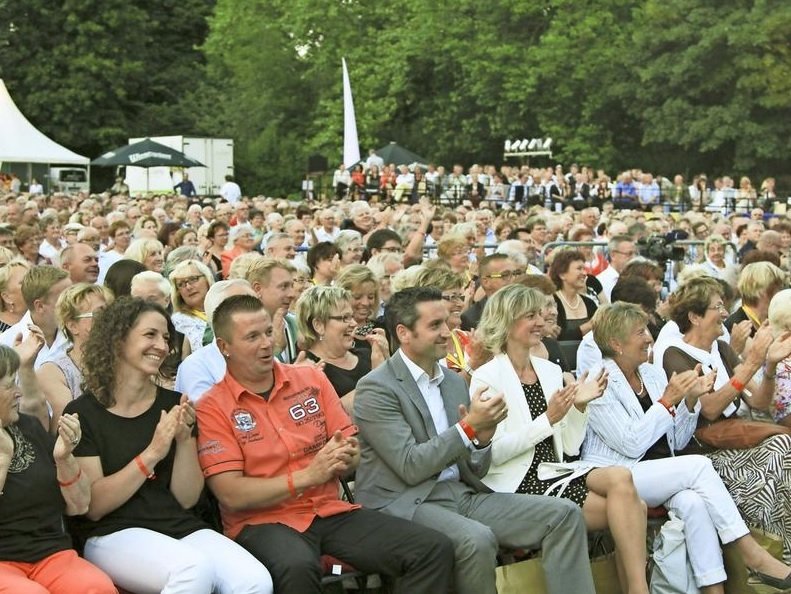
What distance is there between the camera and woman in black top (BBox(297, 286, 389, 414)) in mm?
7078

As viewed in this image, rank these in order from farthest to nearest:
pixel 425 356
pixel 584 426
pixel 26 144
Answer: pixel 26 144 < pixel 584 426 < pixel 425 356

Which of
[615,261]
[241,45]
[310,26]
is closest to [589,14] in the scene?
[310,26]

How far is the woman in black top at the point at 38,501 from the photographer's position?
5152 mm

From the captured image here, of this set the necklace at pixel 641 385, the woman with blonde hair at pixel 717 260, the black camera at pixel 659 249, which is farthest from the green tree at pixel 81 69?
the necklace at pixel 641 385

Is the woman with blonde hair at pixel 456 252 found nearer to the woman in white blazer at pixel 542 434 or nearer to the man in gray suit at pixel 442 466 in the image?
the woman in white blazer at pixel 542 434

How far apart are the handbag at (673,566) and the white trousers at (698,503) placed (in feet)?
0.12

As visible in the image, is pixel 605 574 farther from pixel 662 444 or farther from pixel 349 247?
pixel 349 247

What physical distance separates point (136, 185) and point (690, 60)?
18.5 metres

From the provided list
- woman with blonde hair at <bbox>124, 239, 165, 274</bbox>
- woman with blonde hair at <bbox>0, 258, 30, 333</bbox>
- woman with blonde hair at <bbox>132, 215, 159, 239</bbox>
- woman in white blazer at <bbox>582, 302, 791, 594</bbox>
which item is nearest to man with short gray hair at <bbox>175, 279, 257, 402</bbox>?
woman with blonde hair at <bbox>0, 258, 30, 333</bbox>

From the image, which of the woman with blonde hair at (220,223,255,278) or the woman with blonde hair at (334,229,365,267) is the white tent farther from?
the woman with blonde hair at (334,229,365,267)

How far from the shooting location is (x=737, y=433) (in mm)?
7156

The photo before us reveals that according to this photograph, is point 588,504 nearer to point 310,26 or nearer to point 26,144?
point 26,144

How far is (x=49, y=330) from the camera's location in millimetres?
7352

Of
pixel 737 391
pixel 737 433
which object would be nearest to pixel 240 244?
pixel 737 391
